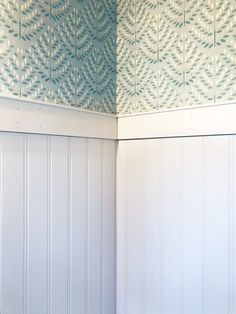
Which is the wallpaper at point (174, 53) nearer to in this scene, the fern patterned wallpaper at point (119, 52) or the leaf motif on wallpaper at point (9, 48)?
the fern patterned wallpaper at point (119, 52)

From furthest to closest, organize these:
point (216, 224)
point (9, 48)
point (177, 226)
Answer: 1. point (177, 226)
2. point (216, 224)
3. point (9, 48)

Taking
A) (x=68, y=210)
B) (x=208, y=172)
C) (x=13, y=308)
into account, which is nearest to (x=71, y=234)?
(x=68, y=210)

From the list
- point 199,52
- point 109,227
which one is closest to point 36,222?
point 109,227

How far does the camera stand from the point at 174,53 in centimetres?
135

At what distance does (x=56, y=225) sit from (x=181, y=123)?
65 cm

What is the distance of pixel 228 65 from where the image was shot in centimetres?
121

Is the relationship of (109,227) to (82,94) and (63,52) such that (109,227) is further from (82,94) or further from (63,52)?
(63,52)

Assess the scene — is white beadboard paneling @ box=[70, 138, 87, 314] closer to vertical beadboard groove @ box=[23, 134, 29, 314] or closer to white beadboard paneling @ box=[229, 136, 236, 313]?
vertical beadboard groove @ box=[23, 134, 29, 314]

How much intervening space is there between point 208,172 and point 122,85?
0.59 m

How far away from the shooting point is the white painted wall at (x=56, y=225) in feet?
3.71

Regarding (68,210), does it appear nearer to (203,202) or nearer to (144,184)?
(144,184)

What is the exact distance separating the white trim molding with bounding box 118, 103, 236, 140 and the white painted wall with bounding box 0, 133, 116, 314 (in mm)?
141

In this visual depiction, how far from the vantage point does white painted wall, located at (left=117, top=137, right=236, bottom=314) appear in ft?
4.02

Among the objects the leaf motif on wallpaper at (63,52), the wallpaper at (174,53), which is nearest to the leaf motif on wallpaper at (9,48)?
the leaf motif on wallpaper at (63,52)
